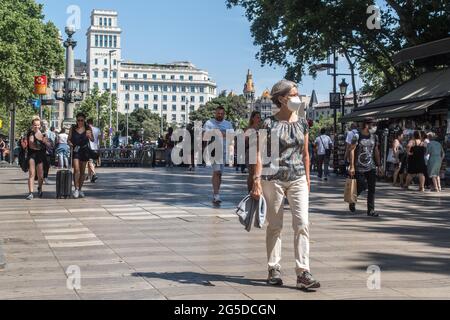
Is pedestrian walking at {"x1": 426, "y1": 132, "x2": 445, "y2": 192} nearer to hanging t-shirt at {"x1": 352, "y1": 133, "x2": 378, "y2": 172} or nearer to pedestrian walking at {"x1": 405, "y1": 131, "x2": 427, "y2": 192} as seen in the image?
pedestrian walking at {"x1": 405, "y1": 131, "x2": 427, "y2": 192}

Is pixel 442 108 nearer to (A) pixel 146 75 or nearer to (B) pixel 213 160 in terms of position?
(B) pixel 213 160

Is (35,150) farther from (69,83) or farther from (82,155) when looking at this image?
(69,83)

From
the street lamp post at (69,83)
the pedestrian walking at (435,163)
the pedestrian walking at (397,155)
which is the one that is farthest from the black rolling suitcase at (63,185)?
the street lamp post at (69,83)

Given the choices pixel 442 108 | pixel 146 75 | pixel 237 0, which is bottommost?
pixel 442 108

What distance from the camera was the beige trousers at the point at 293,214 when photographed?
5977 millimetres

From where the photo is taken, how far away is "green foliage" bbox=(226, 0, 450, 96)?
2650 cm

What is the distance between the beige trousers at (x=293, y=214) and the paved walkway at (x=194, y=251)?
313 mm

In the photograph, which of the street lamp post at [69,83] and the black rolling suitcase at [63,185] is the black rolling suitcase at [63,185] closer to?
the black rolling suitcase at [63,185]

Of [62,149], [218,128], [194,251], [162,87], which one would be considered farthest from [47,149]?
[162,87]

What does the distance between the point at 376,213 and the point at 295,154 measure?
6.30 metres

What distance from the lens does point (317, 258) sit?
24.6ft

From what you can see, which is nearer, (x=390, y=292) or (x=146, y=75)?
(x=390, y=292)

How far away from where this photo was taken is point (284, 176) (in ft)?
19.8

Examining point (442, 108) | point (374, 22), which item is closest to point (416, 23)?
point (374, 22)
